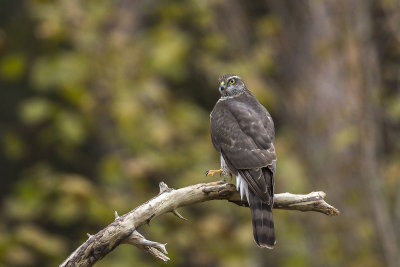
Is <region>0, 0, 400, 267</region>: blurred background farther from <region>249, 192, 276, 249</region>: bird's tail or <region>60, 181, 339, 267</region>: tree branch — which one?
<region>60, 181, 339, 267</region>: tree branch

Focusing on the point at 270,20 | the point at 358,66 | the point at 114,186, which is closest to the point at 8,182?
the point at 114,186

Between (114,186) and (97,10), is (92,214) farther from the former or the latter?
(97,10)

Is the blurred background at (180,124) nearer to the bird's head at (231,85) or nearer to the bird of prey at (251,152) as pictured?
the bird's head at (231,85)

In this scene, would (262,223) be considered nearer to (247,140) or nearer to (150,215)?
(247,140)

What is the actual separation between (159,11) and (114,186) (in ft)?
8.21

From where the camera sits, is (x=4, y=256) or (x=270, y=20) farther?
(x=270, y=20)

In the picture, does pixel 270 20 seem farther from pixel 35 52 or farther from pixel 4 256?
pixel 4 256

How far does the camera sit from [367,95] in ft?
24.7

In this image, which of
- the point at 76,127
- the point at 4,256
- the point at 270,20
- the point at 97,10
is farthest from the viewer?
the point at 270,20

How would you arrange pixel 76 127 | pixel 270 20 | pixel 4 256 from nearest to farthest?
pixel 4 256 < pixel 76 127 < pixel 270 20

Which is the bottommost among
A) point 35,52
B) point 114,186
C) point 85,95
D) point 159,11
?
point 114,186

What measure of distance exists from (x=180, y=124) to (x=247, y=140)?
4240mm

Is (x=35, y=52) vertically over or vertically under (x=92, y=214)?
over

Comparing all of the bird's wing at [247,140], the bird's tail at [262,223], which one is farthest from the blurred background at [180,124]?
the bird's tail at [262,223]
